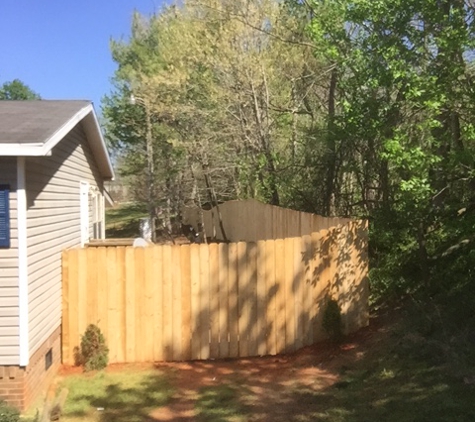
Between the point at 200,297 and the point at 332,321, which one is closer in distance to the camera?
the point at 200,297

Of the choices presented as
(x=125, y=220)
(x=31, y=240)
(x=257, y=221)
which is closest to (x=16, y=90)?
(x=125, y=220)

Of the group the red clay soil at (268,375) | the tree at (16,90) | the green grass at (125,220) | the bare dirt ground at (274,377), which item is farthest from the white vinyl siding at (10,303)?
the tree at (16,90)

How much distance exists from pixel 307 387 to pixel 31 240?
380 cm

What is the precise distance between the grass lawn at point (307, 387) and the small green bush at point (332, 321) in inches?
6.9

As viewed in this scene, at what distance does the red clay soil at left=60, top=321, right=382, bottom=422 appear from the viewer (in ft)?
21.4

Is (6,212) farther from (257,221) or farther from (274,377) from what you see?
(257,221)

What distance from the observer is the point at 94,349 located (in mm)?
8188

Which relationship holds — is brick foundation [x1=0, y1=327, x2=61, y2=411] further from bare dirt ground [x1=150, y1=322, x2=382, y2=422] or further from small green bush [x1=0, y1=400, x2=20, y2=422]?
bare dirt ground [x1=150, y1=322, x2=382, y2=422]

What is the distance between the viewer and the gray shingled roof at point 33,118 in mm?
6418

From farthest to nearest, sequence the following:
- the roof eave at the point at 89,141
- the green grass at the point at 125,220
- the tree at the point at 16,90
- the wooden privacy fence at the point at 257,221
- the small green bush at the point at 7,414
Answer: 1. the tree at the point at 16,90
2. the green grass at the point at 125,220
3. the wooden privacy fence at the point at 257,221
4. the roof eave at the point at 89,141
5. the small green bush at the point at 7,414

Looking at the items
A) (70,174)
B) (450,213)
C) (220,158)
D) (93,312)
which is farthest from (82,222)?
(220,158)

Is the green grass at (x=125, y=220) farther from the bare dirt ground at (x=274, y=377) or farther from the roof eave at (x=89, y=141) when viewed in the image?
the bare dirt ground at (x=274, y=377)

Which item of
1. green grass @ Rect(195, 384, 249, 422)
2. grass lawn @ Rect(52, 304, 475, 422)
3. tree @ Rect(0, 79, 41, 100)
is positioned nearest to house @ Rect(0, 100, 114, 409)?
grass lawn @ Rect(52, 304, 475, 422)

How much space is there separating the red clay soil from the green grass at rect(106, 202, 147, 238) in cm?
2464
